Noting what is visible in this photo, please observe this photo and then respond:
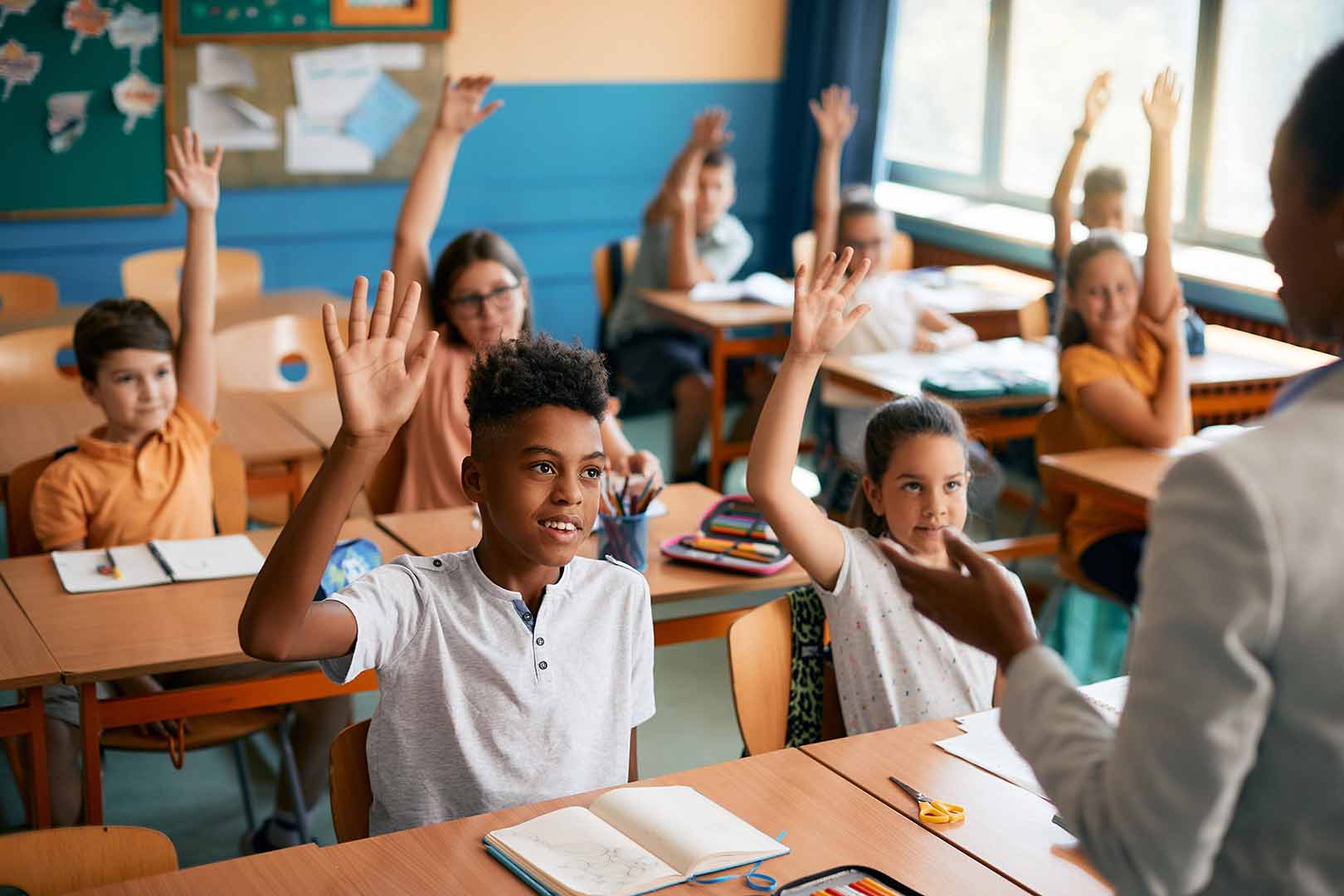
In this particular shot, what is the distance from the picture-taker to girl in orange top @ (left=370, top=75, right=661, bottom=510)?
2.98 metres

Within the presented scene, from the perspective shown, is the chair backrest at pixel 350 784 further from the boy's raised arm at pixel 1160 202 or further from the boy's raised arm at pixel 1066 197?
the boy's raised arm at pixel 1066 197

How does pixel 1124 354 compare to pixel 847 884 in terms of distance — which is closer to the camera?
pixel 847 884

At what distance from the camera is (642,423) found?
6176 millimetres

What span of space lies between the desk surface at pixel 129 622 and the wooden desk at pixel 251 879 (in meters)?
0.68

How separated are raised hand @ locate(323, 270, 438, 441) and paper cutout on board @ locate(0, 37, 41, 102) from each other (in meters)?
4.56

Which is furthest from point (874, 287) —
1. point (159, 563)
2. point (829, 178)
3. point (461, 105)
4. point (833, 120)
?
point (159, 563)

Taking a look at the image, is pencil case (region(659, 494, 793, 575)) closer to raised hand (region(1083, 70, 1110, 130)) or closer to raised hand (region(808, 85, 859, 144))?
raised hand (region(1083, 70, 1110, 130))

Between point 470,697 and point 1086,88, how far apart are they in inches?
195

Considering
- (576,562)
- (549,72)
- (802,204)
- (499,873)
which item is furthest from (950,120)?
(499,873)

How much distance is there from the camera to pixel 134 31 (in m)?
5.48

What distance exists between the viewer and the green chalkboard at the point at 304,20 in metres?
5.60

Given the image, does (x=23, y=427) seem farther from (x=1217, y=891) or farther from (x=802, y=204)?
(x=802, y=204)

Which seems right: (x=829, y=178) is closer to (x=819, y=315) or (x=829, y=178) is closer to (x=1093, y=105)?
(x=1093, y=105)

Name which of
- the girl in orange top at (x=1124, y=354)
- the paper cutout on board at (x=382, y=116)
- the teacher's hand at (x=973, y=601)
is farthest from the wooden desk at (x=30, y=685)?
the paper cutout on board at (x=382, y=116)
